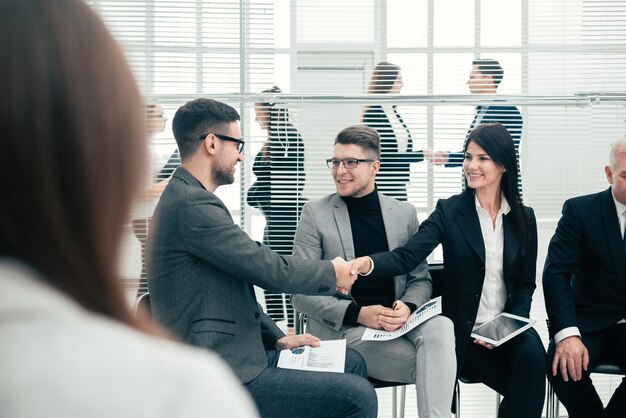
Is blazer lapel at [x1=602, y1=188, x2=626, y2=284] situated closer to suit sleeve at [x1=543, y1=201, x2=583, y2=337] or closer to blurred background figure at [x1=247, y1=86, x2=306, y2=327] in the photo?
suit sleeve at [x1=543, y1=201, x2=583, y2=337]

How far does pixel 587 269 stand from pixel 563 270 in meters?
0.15

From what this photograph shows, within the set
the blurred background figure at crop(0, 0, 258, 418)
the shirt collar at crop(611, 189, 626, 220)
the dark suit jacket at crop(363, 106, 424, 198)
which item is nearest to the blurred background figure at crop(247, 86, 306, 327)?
the dark suit jacket at crop(363, 106, 424, 198)

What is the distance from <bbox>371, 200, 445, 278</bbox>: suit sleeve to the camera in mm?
3328

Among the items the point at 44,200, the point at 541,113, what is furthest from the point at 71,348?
the point at 541,113

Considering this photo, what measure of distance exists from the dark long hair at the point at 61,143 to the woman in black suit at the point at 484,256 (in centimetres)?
253

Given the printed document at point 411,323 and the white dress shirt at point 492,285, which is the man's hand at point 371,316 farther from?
the white dress shirt at point 492,285

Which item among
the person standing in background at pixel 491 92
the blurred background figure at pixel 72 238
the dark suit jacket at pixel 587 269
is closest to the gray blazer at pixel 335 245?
the dark suit jacket at pixel 587 269

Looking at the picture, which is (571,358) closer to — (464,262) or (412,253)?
(464,262)

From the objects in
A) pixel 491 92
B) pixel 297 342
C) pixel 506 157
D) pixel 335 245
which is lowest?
pixel 297 342

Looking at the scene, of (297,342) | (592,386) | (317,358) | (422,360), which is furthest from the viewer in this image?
(592,386)

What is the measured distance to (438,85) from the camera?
448 centimetres

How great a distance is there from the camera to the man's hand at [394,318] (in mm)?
3197

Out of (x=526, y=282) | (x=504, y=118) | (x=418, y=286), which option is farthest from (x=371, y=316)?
(x=504, y=118)

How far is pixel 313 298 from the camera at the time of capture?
337cm
